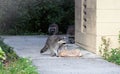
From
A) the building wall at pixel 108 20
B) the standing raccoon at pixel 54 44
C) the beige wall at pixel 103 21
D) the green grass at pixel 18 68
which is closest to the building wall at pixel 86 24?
the beige wall at pixel 103 21

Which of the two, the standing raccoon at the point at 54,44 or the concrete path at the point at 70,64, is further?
the standing raccoon at the point at 54,44

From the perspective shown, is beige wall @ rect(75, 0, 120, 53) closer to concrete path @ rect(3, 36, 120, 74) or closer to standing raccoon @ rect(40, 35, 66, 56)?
concrete path @ rect(3, 36, 120, 74)

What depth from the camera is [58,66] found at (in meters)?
10.5

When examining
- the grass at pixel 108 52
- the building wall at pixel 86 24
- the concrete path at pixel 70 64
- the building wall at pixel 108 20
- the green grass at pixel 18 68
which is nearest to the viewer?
the green grass at pixel 18 68

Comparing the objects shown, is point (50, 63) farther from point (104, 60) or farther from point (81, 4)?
point (81, 4)

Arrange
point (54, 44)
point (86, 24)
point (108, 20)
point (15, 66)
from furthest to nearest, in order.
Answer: point (86, 24) → point (54, 44) → point (108, 20) → point (15, 66)

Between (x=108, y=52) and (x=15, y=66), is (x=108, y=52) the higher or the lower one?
the lower one

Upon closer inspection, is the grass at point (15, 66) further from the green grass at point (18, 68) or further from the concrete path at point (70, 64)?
the concrete path at point (70, 64)

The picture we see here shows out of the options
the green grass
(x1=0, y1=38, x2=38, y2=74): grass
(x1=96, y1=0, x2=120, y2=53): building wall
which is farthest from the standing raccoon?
the green grass

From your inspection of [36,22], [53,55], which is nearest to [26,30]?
[36,22]

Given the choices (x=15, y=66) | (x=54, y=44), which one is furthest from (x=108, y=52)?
(x=15, y=66)

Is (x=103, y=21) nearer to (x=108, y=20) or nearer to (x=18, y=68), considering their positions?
(x=108, y=20)

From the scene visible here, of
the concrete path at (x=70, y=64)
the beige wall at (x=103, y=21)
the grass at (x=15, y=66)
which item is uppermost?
A: the beige wall at (x=103, y=21)

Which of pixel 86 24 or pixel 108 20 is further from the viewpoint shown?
Answer: pixel 86 24
